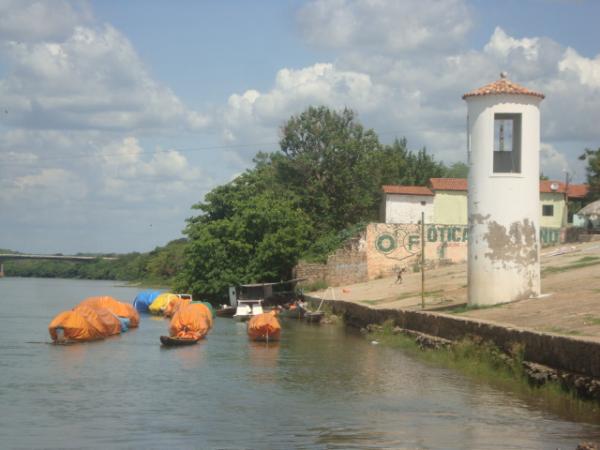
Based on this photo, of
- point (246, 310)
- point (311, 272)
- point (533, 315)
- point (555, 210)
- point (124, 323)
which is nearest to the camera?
point (533, 315)

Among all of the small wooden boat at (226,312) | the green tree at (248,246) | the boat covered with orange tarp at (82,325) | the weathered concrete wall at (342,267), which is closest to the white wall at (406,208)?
the weathered concrete wall at (342,267)

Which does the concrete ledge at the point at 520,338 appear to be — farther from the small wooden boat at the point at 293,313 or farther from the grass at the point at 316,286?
the grass at the point at 316,286

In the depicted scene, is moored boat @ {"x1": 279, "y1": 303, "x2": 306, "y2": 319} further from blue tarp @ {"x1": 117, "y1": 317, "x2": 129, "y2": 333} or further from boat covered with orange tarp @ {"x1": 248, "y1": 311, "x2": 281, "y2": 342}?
boat covered with orange tarp @ {"x1": 248, "y1": 311, "x2": 281, "y2": 342}

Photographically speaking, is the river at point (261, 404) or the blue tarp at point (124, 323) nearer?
the river at point (261, 404)

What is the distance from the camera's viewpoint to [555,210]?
5509cm

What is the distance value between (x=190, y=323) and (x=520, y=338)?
651 inches

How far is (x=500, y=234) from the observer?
25844 mm

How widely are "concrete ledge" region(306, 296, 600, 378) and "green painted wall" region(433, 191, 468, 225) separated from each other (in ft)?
69.2

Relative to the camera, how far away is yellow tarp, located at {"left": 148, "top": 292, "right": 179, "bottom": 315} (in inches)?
2067

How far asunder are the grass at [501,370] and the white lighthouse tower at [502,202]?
2.82m

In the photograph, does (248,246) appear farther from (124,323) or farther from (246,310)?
(124,323)

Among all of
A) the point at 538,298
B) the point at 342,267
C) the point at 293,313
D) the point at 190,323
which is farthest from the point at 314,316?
the point at 538,298

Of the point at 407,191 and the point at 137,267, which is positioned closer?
the point at 407,191

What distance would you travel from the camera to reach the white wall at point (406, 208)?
53531 millimetres
